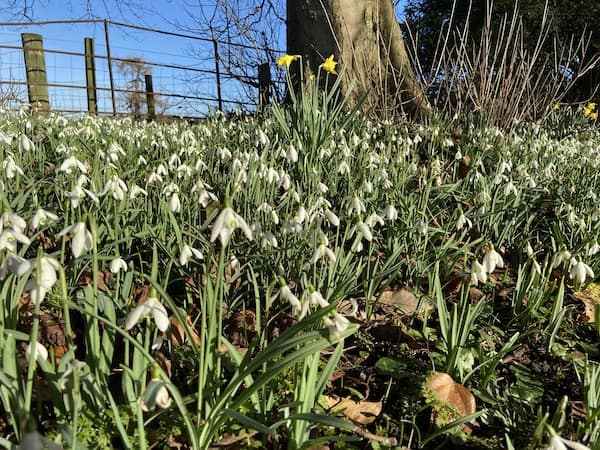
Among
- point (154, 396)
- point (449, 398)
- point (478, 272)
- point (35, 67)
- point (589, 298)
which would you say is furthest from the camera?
point (35, 67)

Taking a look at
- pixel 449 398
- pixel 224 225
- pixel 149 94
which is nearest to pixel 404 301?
pixel 449 398

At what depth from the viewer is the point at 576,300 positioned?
2264 mm

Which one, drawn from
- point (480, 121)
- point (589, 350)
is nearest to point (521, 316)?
point (589, 350)

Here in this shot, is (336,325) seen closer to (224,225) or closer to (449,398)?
(224,225)

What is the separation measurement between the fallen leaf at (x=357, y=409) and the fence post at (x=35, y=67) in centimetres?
1075

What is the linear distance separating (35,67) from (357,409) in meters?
11.4

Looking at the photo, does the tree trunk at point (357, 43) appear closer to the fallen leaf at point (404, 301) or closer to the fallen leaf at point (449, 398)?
the fallen leaf at point (404, 301)

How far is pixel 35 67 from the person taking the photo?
10547 millimetres

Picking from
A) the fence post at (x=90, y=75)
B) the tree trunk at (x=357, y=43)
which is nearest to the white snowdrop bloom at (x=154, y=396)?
the tree trunk at (x=357, y=43)

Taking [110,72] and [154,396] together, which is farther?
[110,72]

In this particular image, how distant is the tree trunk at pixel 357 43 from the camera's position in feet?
18.7

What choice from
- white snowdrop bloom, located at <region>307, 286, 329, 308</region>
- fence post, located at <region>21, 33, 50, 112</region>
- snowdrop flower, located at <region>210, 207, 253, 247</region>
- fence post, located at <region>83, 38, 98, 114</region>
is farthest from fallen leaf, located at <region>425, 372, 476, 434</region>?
fence post, located at <region>83, 38, 98, 114</region>

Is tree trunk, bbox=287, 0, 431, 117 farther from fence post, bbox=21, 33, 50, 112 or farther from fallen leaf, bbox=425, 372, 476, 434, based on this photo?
fence post, bbox=21, 33, 50, 112

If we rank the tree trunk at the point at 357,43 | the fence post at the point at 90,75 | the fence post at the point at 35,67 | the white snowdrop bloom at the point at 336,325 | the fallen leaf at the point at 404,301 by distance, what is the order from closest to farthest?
the white snowdrop bloom at the point at 336,325, the fallen leaf at the point at 404,301, the tree trunk at the point at 357,43, the fence post at the point at 35,67, the fence post at the point at 90,75
